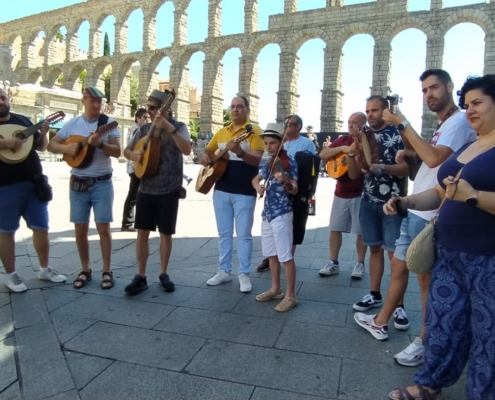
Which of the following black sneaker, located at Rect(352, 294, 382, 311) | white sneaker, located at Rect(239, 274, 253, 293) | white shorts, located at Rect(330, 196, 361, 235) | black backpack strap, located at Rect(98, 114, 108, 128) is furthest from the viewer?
white shorts, located at Rect(330, 196, 361, 235)

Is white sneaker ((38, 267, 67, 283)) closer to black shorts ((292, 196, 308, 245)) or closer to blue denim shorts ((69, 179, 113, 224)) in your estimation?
blue denim shorts ((69, 179, 113, 224))

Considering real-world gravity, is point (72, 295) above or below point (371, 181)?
below

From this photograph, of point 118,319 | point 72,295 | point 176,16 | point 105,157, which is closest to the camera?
point 118,319

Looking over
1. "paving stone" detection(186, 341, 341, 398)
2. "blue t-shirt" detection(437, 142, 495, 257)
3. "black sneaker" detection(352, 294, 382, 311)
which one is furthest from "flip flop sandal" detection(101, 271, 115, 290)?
"blue t-shirt" detection(437, 142, 495, 257)

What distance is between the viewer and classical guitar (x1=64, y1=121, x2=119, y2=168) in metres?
4.23

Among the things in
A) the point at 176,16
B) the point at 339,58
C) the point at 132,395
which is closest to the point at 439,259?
the point at 132,395

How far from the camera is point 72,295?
4.15 m

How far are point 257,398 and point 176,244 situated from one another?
14.0ft

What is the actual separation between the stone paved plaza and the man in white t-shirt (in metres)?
0.16

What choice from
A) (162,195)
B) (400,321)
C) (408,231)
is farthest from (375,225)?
(162,195)

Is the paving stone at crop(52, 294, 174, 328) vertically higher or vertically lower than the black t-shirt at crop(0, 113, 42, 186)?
lower

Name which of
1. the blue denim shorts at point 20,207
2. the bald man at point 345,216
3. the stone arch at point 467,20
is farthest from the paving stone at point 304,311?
the stone arch at point 467,20

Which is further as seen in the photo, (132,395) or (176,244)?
(176,244)

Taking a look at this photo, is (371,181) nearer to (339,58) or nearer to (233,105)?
(233,105)
